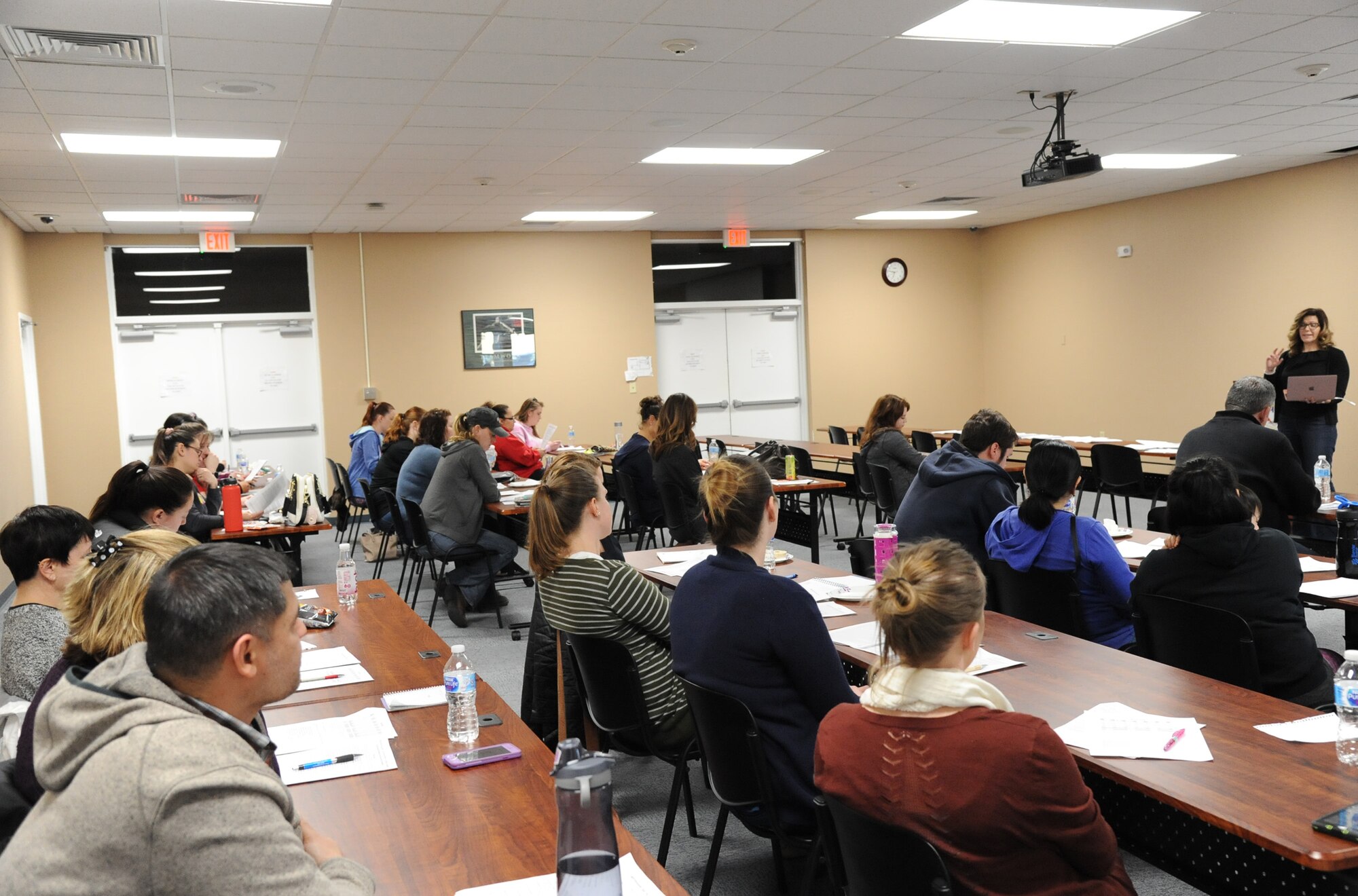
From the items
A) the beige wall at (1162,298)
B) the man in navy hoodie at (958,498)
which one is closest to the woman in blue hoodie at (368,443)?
the man in navy hoodie at (958,498)

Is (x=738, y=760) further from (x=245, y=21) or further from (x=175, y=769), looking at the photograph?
(x=245, y=21)

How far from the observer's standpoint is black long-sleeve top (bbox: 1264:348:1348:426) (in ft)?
24.4

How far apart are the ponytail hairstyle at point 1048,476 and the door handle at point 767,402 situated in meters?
9.18

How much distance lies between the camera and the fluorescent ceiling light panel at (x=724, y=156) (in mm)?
7316

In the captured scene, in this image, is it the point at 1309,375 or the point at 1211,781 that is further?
the point at 1309,375

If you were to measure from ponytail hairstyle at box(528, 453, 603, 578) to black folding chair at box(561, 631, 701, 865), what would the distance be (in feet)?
0.74

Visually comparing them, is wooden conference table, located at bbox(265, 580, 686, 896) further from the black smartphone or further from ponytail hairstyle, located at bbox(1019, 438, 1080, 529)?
ponytail hairstyle, located at bbox(1019, 438, 1080, 529)

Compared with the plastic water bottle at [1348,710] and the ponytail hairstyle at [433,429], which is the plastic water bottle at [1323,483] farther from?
the ponytail hairstyle at [433,429]

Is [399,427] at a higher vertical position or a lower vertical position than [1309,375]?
lower

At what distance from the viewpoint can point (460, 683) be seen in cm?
238

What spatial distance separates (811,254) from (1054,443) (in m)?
9.31

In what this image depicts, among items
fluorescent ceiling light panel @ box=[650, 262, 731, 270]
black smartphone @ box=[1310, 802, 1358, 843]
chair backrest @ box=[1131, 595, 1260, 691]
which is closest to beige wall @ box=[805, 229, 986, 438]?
fluorescent ceiling light panel @ box=[650, 262, 731, 270]

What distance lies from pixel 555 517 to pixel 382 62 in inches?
111

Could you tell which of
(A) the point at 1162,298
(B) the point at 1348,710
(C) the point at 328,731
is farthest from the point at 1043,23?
(A) the point at 1162,298
